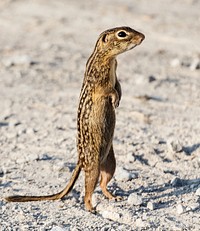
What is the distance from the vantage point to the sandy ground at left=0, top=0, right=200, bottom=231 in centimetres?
622

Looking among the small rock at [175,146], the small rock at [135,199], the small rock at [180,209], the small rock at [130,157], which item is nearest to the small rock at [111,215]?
the small rock at [135,199]

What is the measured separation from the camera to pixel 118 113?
8859 millimetres

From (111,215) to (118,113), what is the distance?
9.34 ft

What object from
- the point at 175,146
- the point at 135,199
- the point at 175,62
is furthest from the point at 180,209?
the point at 175,62

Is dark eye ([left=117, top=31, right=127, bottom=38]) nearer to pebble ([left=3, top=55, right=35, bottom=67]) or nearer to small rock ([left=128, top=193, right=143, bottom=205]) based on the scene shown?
small rock ([left=128, top=193, right=143, bottom=205])

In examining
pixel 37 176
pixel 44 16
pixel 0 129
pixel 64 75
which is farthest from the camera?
pixel 44 16

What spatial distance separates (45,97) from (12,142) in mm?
1593

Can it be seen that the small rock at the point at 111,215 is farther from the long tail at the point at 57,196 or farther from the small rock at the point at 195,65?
the small rock at the point at 195,65

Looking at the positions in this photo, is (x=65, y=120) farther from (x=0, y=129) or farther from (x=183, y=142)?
(x=183, y=142)

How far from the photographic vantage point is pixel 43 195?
260 inches

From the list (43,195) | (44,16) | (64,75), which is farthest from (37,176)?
(44,16)

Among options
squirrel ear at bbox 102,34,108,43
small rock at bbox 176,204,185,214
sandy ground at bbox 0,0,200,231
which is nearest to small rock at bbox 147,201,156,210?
sandy ground at bbox 0,0,200,231

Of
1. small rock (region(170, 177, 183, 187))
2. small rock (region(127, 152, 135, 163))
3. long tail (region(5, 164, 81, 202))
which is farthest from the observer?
small rock (region(127, 152, 135, 163))

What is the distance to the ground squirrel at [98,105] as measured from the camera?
6223 mm
